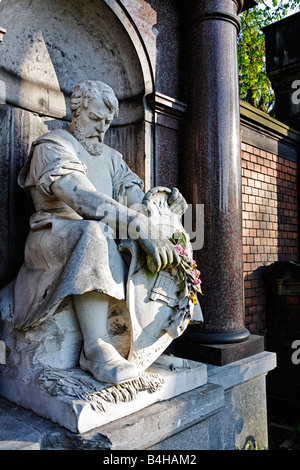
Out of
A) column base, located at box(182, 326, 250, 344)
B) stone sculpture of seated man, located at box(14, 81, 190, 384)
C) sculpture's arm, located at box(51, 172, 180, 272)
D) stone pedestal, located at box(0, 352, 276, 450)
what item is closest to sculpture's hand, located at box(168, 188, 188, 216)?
stone sculpture of seated man, located at box(14, 81, 190, 384)

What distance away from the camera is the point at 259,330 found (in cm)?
479

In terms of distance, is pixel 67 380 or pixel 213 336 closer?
pixel 67 380

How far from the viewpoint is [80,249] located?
1.94 metres

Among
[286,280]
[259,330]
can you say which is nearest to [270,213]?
[286,280]

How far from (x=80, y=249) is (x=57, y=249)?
18 cm

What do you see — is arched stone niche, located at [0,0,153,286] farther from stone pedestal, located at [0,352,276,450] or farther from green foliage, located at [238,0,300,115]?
green foliage, located at [238,0,300,115]

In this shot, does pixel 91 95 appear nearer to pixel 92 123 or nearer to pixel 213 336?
pixel 92 123

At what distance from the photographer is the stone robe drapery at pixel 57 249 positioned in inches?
75.7

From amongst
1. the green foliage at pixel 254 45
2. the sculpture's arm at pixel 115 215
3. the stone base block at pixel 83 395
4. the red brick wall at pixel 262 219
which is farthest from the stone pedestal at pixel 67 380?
the green foliage at pixel 254 45

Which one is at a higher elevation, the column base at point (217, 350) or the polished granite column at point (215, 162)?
the polished granite column at point (215, 162)

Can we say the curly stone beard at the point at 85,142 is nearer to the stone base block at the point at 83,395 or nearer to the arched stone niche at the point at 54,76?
the arched stone niche at the point at 54,76

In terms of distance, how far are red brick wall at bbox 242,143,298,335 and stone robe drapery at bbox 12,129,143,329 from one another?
2.75 meters

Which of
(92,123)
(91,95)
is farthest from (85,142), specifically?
(91,95)

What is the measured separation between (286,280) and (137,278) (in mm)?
3120
